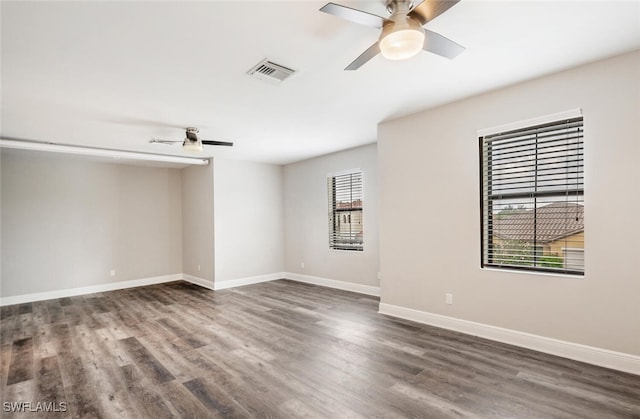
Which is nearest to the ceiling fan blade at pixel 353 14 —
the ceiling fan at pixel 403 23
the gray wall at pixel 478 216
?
the ceiling fan at pixel 403 23

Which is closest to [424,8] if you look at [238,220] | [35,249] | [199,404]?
[199,404]

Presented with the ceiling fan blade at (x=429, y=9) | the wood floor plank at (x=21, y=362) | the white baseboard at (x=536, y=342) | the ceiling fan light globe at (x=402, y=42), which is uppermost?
the ceiling fan blade at (x=429, y=9)

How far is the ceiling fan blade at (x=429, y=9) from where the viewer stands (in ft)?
5.78

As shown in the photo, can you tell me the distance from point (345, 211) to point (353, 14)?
15.5 feet

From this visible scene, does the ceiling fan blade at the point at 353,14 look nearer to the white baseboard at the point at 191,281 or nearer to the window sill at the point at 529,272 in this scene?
the window sill at the point at 529,272

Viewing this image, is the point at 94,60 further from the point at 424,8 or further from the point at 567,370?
the point at 567,370

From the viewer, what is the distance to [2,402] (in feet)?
8.15

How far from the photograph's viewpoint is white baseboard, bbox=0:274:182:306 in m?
5.66

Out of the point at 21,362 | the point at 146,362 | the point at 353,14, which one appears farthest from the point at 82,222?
the point at 353,14

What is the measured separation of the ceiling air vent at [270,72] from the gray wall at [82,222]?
508 centimetres

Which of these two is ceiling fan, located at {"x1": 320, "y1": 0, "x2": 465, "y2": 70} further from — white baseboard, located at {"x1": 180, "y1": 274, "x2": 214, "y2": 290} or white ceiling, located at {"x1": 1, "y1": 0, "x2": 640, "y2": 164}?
white baseboard, located at {"x1": 180, "y1": 274, "x2": 214, "y2": 290}

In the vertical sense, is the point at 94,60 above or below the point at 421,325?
above

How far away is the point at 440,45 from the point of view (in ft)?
7.02

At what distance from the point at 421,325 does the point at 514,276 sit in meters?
1.25
